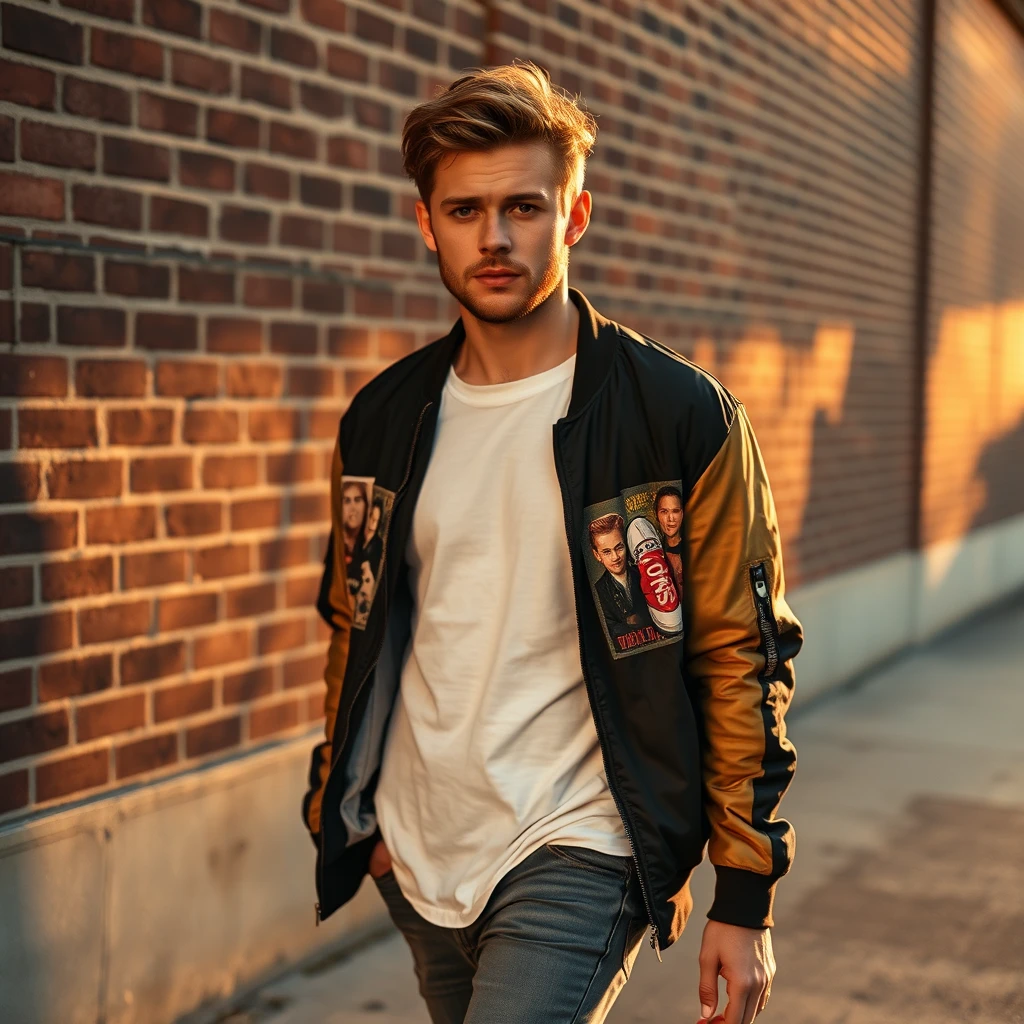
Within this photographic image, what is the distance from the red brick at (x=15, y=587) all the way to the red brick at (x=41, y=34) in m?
1.19

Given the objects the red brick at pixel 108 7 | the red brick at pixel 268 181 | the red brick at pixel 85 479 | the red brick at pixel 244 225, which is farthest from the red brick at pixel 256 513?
the red brick at pixel 108 7

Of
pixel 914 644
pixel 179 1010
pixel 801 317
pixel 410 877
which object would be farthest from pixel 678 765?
pixel 914 644

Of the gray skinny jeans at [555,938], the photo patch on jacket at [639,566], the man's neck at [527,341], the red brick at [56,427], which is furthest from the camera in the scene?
the red brick at [56,427]

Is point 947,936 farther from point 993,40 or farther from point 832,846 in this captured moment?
point 993,40

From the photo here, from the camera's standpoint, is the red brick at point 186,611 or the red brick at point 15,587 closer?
the red brick at point 15,587

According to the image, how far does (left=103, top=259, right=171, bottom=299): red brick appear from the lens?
11.7ft

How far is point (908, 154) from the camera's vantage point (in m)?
10.7

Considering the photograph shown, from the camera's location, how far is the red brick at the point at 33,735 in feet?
11.1

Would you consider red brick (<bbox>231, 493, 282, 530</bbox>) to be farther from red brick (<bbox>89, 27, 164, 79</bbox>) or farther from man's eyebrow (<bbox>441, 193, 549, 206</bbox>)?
man's eyebrow (<bbox>441, 193, 549, 206</bbox>)

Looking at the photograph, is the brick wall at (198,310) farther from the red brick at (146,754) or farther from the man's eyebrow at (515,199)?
the man's eyebrow at (515,199)

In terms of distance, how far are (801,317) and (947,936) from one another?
14.9 ft

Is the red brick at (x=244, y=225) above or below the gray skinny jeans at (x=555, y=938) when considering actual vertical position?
above

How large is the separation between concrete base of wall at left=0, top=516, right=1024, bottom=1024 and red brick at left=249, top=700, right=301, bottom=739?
0.19 feet

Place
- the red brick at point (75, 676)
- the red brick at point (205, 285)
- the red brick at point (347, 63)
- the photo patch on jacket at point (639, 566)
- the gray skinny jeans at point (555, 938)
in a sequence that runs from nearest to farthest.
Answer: the gray skinny jeans at point (555, 938) → the photo patch on jacket at point (639, 566) → the red brick at point (75, 676) → the red brick at point (205, 285) → the red brick at point (347, 63)
